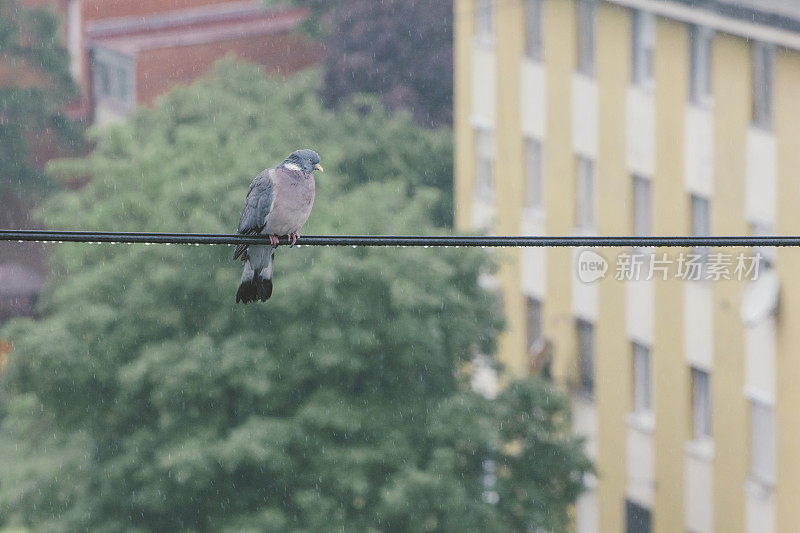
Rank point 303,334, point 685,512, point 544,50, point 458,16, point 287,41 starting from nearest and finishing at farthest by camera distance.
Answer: point 303,334 → point 685,512 → point 544,50 → point 458,16 → point 287,41

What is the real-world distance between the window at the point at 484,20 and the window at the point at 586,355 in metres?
6.62

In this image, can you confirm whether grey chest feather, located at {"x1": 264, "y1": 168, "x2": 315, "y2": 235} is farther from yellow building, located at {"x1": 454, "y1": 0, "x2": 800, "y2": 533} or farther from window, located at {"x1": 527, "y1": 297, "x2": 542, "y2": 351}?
window, located at {"x1": 527, "y1": 297, "x2": 542, "y2": 351}

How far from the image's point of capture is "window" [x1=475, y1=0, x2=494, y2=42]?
3300 centimetres

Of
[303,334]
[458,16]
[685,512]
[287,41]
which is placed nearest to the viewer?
[303,334]

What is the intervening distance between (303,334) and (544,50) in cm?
881

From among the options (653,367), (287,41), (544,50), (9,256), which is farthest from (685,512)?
(9,256)

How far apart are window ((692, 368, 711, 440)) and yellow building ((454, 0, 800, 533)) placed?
3 centimetres

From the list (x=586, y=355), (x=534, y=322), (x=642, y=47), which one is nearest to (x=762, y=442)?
(x=586, y=355)

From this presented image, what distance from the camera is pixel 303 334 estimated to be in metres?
23.5

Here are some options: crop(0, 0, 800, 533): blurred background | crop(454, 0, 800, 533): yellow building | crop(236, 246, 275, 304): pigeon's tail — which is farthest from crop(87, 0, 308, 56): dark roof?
crop(236, 246, 275, 304): pigeon's tail

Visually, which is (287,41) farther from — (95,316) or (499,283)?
(95,316)

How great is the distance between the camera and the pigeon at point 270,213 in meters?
8.48

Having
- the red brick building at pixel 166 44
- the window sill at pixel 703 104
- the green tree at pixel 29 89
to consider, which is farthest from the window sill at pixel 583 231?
the green tree at pixel 29 89

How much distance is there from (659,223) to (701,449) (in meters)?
3.27
